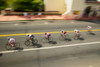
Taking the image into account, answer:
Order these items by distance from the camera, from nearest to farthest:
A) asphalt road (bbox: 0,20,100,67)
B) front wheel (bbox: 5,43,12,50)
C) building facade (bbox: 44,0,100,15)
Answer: asphalt road (bbox: 0,20,100,67) → front wheel (bbox: 5,43,12,50) → building facade (bbox: 44,0,100,15)

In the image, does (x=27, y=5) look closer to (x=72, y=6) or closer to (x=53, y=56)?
(x=72, y=6)

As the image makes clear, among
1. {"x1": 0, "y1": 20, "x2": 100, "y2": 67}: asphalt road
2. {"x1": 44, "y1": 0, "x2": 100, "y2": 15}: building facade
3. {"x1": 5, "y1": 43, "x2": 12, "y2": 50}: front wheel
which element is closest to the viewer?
{"x1": 0, "y1": 20, "x2": 100, "y2": 67}: asphalt road

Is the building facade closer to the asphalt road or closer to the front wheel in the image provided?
the asphalt road

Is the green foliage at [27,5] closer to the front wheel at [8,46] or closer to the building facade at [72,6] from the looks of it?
the building facade at [72,6]

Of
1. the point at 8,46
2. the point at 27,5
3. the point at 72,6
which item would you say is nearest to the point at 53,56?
the point at 8,46

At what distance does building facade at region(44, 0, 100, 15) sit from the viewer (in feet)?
69.1

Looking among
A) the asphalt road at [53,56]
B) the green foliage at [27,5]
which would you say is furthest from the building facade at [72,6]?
the asphalt road at [53,56]

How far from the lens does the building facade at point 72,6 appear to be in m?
21.1

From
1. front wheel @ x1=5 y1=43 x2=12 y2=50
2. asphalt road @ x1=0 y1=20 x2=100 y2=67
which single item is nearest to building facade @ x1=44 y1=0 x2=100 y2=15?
asphalt road @ x1=0 y1=20 x2=100 y2=67

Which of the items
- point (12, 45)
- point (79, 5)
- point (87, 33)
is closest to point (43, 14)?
point (79, 5)

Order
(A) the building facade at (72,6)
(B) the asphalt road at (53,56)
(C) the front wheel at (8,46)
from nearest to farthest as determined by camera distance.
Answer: (B) the asphalt road at (53,56) → (C) the front wheel at (8,46) → (A) the building facade at (72,6)

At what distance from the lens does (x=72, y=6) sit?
2092 cm

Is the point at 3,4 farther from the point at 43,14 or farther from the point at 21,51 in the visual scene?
the point at 21,51

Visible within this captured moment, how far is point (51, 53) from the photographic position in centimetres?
1107
